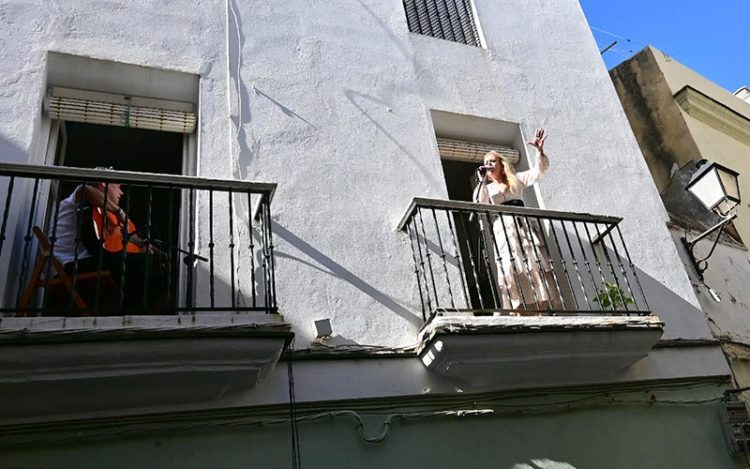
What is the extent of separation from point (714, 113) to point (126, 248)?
8710 mm

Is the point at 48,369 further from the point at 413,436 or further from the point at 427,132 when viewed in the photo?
the point at 427,132

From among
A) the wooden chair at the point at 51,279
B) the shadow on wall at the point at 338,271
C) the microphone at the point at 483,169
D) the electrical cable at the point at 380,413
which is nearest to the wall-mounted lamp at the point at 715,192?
the electrical cable at the point at 380,413

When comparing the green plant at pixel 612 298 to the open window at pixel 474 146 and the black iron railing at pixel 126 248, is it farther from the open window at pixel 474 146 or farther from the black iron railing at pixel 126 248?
the black iron railing at pixel 126 248

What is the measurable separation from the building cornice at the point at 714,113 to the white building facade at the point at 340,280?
2.77 meters

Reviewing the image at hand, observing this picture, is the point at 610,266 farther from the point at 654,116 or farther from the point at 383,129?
the point at 654,116

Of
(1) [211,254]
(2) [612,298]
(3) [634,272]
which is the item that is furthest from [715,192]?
(1) [211,254]

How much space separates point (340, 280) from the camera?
190 inches

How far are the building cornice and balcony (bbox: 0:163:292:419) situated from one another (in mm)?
6934

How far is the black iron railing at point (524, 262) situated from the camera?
16.5ft

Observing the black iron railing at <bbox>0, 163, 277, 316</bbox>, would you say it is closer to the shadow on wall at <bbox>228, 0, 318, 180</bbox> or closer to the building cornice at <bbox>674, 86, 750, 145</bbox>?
the shadow on wall at <bbox>228, 0, 318, 180</bbox>

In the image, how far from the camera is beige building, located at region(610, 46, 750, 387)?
251 inches

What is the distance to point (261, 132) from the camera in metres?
5.28

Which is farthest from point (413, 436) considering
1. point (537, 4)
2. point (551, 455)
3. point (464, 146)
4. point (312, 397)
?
point (537, 4)

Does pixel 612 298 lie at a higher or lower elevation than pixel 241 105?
lower
